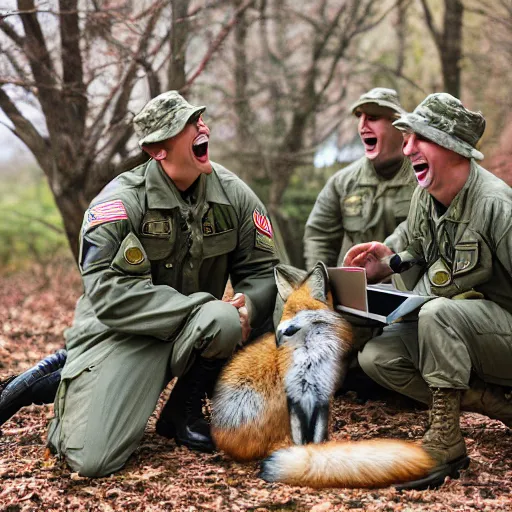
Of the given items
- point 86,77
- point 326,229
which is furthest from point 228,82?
point 326,229

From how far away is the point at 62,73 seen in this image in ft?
20.5

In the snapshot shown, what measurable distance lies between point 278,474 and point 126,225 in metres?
1.59

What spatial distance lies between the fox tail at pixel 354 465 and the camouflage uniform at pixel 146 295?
810 mm

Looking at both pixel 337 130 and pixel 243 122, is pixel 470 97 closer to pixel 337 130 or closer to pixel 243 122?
pixel 337 130

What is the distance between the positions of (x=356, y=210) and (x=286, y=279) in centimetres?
189

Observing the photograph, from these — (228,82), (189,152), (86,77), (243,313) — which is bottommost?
(243,313)

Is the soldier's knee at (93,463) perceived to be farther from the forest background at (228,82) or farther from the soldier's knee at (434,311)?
the forest background at (228,82)

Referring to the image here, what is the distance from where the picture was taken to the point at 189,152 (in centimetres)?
432

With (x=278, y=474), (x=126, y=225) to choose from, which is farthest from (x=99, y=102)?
(x=278, y=474)

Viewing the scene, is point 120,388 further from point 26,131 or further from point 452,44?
point 452,44

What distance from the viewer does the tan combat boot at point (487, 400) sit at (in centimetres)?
386

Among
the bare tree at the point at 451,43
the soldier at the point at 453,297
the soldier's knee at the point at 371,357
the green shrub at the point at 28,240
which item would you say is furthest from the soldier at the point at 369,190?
the green shrub at the point at 28,240

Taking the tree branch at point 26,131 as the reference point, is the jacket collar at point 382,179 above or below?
below

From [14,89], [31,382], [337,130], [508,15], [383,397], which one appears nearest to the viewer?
[31,382]
